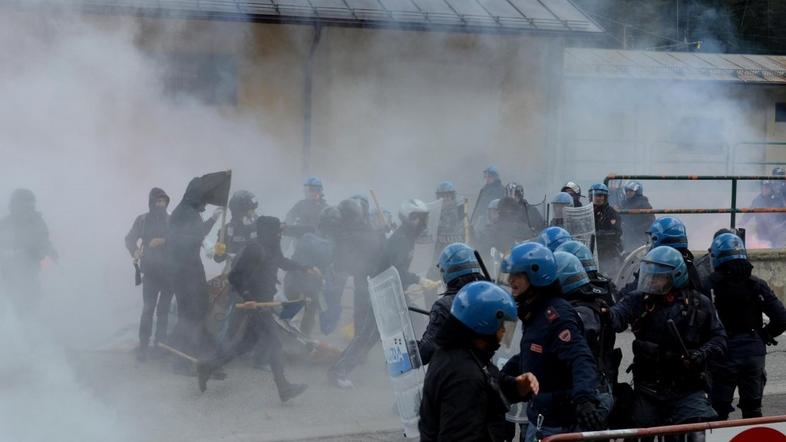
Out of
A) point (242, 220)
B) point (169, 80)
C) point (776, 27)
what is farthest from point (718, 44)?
point (242, 220)

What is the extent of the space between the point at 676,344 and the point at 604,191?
4744 mm

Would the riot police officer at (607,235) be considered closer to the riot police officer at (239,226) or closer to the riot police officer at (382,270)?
the riot police officer at (382,270)

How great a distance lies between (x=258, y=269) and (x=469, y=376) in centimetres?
430

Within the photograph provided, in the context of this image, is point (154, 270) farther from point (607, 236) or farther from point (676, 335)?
point (676, 335)

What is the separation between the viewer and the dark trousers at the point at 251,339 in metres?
7.12

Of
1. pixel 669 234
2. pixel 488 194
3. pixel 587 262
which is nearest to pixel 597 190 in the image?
pixel 488 194

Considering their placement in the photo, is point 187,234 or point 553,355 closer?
point 553,355

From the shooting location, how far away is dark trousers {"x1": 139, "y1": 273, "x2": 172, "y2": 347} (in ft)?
27.3

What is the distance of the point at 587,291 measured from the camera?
486 cm

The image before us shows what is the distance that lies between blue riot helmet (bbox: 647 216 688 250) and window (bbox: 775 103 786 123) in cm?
1739

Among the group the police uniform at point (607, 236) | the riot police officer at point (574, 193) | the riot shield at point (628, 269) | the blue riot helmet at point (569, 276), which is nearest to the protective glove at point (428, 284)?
the riot shield at point (628, 269)

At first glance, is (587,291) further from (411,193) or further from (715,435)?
(411,193)

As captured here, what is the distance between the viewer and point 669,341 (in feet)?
16.1

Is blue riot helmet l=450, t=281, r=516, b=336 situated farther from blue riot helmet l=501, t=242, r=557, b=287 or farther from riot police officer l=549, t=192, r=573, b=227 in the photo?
riot police officer l=549, t=192, r=573, b=227
